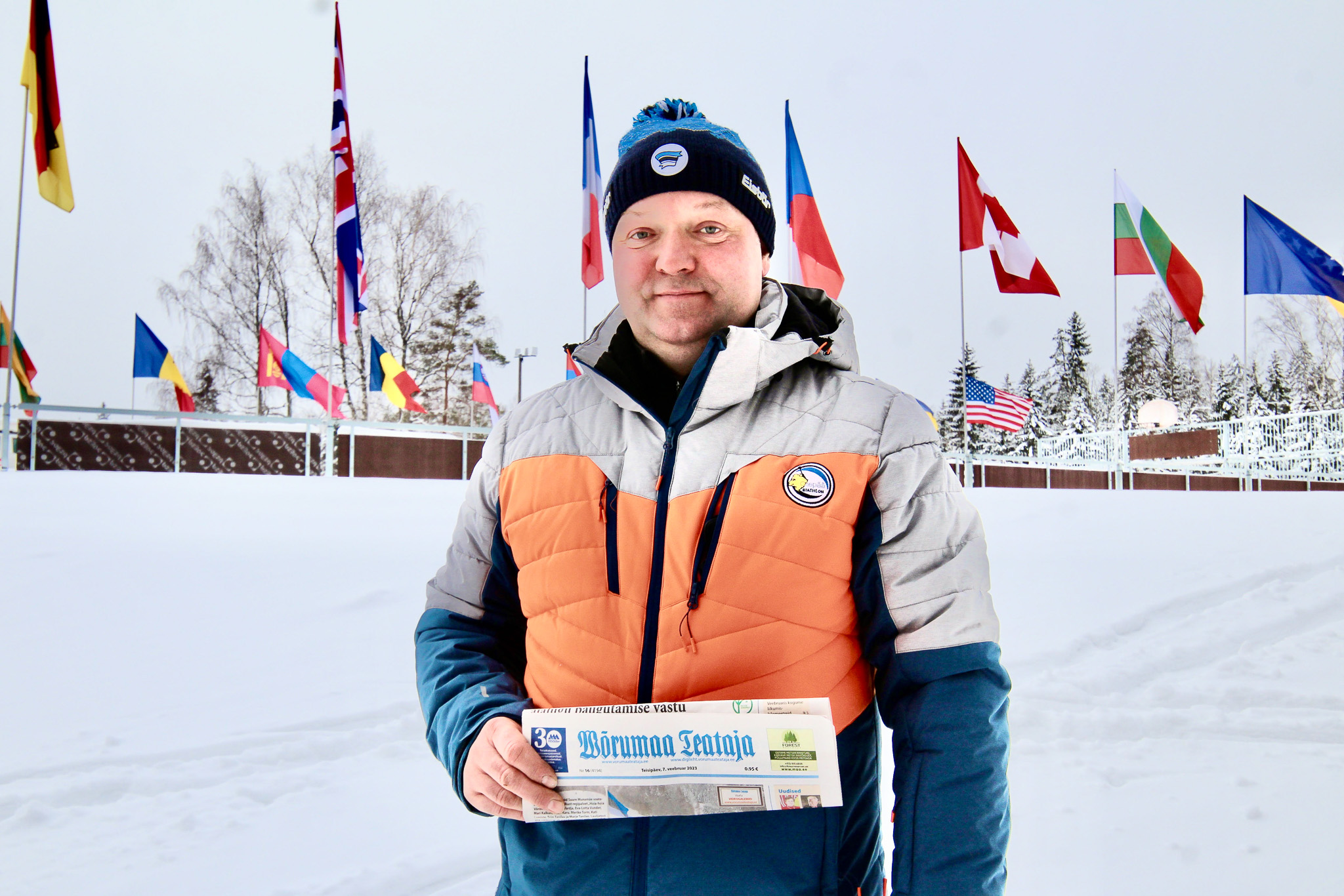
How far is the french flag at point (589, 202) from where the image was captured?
1377cm

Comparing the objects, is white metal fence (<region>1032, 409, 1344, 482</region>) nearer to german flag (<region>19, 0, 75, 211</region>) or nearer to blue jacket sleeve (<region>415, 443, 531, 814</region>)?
german flag (<region>19, 0, 75, 211</region>)

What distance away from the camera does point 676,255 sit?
1.55 meters

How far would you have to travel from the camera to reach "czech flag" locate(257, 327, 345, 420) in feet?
48.1

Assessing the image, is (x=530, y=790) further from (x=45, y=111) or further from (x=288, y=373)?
(x=288, y=373)

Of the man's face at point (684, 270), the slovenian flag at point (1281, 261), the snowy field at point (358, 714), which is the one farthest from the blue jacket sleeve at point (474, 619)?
the slovenian flag at point (1281, 261)

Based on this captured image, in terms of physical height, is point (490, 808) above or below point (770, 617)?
below

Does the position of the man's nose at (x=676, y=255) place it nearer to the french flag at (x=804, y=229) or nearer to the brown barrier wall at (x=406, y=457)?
the brown barrier wall at (x=406, y=457)

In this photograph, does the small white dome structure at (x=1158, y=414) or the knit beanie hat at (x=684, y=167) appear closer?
the knit beanie hat at (x=684, y=167)

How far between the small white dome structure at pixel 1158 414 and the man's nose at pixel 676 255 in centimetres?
3956

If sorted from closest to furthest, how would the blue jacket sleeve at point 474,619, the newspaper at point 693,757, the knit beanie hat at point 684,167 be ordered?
the newspaper at point 693,757 → the blue jacket sleeve at point 474,619 → the knit beanie hat at point 684,167

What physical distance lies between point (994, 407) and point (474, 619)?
1400cm

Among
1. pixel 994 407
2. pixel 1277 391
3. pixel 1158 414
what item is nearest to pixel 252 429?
pixel 994 407

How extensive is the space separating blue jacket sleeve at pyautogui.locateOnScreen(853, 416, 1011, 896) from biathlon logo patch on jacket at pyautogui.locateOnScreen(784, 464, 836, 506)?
8cm

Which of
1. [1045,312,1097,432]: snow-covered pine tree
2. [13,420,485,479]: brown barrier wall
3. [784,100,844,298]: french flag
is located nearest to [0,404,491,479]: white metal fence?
[13,420,485,479]: brown barrier wall
